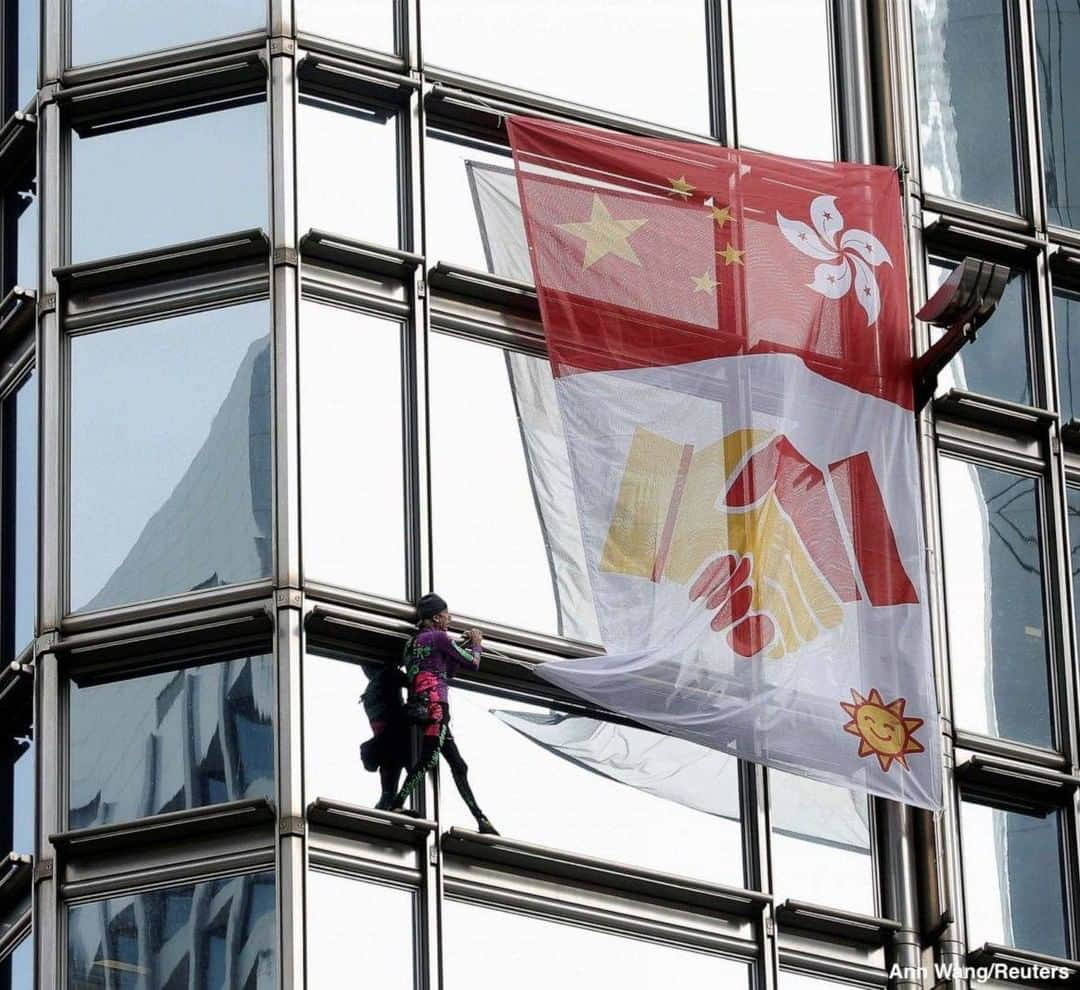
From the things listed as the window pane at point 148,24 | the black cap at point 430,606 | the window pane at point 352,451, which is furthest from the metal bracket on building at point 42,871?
the window pane at point 148,24

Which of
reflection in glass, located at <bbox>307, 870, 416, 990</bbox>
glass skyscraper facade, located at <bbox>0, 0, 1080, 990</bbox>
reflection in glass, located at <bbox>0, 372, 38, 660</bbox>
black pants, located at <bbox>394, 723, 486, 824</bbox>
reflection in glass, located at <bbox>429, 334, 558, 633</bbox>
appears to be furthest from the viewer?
reflection in glass, located at <bbox>0, 372, 38, 660</bbox>

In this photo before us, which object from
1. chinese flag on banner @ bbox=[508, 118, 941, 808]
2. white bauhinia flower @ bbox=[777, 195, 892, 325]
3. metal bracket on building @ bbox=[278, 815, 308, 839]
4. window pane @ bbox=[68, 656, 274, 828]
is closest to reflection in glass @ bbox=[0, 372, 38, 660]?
window pane @ bbox=[68, 656, 274, 828]

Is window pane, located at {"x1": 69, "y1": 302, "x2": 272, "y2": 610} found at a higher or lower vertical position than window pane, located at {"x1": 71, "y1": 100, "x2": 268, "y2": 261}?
lower

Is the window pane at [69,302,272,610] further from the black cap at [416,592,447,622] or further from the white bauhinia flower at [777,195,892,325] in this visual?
the white bauhinia flower at [777,195,892,325]

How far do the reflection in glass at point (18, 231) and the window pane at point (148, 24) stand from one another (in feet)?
4.65

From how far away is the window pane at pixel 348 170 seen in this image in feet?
103

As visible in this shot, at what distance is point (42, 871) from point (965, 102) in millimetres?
12450

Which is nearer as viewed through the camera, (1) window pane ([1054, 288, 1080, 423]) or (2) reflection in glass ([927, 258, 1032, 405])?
(2) reflection in glass ([927, 258, 1032, 405])

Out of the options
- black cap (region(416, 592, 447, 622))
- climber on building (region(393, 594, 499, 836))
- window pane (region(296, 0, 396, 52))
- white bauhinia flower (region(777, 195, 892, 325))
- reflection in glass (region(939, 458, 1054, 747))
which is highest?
window pane (region(296, 0, 396, 52))

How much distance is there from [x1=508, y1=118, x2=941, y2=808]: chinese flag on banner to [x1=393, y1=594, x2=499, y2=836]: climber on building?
106 centimetres

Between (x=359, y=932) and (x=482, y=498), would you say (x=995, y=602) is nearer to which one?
(x=482, y=498)

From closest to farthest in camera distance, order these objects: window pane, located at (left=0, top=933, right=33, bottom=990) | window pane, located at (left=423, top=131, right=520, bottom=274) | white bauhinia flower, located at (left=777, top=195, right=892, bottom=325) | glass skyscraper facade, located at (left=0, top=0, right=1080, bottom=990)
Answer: glass skyscraper facade, located at (left=0, top=0, right=1080, bottom=990)
window pane, located at (left=0, top=933, right=33, bottom=990)
window pane, located at (left=423, top=131, right=520, bottom=274)
white bauhinia flower, located at (left=777, top=195, right=892, bottom=325)

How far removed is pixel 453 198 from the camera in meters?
32.2

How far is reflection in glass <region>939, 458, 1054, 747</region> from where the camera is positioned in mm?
32781
